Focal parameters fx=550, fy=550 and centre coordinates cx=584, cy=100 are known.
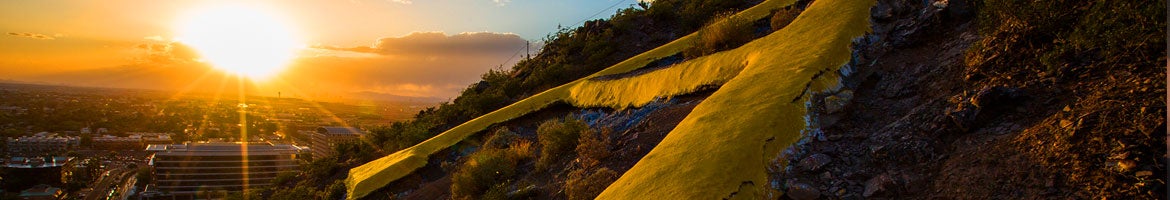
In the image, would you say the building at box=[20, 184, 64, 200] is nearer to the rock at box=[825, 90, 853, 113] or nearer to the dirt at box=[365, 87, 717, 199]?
the dirt at box=[365, 87, 717, 199]

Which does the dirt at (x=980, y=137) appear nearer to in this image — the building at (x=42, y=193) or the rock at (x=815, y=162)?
the rock at (x=815, y=162)

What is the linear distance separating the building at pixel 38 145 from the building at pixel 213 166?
134 feet

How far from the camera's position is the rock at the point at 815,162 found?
5.95 meters

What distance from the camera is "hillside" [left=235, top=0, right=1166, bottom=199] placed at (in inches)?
191

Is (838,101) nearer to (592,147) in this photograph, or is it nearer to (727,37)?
(592,147)

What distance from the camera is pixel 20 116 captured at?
13012cm

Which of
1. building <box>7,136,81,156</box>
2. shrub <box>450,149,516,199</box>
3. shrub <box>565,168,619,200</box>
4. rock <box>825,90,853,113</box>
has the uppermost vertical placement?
rock <box>825,90,853,113</box>

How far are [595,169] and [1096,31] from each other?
20.1 ft

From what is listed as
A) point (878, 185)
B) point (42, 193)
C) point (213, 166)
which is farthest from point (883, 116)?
point (42, 193)

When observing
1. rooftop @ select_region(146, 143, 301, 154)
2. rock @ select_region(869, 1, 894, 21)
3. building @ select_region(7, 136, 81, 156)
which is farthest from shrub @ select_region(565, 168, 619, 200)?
building @ select_region(7, 136, 81, 156)

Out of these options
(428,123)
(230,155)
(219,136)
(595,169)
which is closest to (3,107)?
(219,136)

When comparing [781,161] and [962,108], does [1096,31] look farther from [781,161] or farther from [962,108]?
[781,161]

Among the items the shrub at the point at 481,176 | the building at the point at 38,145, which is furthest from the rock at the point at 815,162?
the building at the point at 38,145

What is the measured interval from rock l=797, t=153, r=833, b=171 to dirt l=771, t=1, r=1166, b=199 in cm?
2
